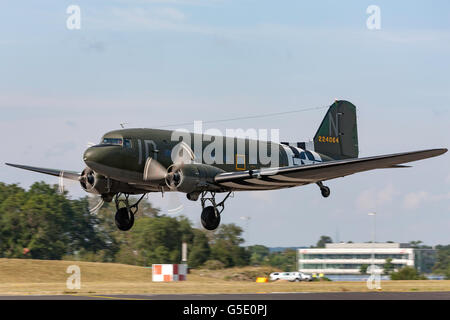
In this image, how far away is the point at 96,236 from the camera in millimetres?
→ 94812

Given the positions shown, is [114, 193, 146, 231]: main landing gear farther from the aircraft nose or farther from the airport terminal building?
the airport terminal building

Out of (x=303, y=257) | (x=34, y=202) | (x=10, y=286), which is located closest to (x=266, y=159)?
(x=10, y=286)

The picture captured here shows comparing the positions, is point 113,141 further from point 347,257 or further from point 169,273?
point 347,257

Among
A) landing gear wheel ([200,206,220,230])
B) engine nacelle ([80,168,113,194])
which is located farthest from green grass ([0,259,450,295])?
landing gear wheel ([200,206,220,230])

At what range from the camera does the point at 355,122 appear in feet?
129

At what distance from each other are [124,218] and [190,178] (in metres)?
4.51

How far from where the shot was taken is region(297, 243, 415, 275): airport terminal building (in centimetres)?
17125

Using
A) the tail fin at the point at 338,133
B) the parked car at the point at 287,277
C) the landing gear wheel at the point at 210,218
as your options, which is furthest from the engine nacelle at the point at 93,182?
the parked car at the point at 287,277

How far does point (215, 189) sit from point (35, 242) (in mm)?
61604

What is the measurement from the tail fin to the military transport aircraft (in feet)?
19.0

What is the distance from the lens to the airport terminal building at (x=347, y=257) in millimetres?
171250

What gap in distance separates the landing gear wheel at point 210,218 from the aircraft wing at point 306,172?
124 centimetres

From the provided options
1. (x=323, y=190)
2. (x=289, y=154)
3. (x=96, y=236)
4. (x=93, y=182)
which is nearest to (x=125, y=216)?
(x=93, y=182)

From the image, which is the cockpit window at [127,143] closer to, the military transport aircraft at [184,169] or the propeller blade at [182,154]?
the military transport aircraft at [184,169]
